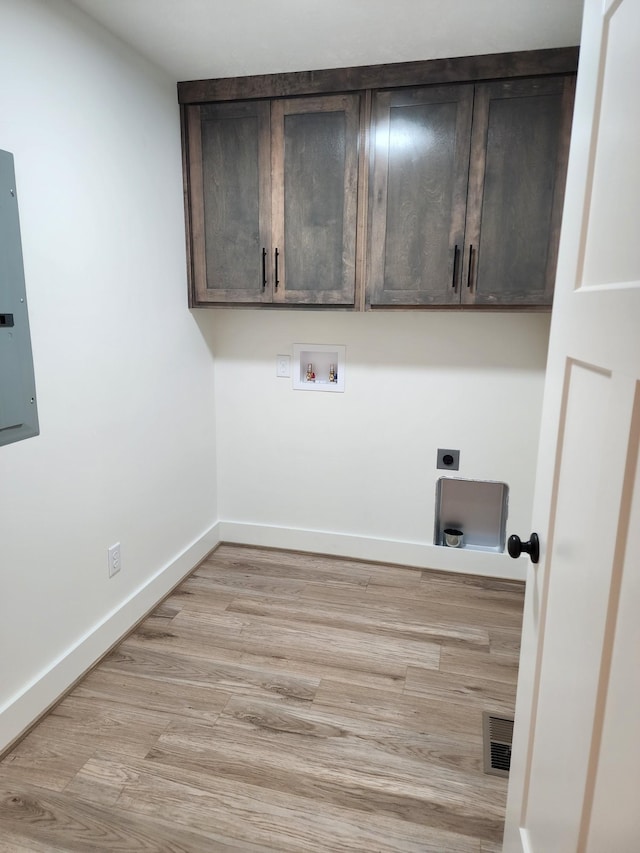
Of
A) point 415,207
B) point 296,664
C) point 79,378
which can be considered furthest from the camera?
point 415,207

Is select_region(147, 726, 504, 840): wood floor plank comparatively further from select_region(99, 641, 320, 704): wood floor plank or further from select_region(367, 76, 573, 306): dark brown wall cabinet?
select_region(367, 76, 573, 306): dark brown wall cabinet

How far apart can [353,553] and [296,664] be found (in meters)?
0.97

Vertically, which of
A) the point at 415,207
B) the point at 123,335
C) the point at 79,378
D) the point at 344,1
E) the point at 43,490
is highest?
the point at 344,1

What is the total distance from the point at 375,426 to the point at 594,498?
2.13 metres

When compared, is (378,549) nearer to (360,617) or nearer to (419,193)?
(360,617)

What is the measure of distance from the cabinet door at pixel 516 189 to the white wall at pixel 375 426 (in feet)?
1.07

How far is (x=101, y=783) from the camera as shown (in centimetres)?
165

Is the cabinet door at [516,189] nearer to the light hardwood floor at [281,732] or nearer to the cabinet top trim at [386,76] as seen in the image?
the cabinet top trim at [386,76]

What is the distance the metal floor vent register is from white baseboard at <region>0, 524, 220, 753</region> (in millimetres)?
1515

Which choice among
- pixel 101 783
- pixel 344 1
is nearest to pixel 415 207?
pixel 344 1

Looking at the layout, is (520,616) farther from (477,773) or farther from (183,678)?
(183,678)

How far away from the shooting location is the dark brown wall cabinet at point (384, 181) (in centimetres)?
222

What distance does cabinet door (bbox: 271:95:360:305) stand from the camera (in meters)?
2.39

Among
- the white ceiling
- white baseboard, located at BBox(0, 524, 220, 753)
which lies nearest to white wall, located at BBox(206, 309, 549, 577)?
white baseboard, located at BBox(0, 524, 220, 753)
